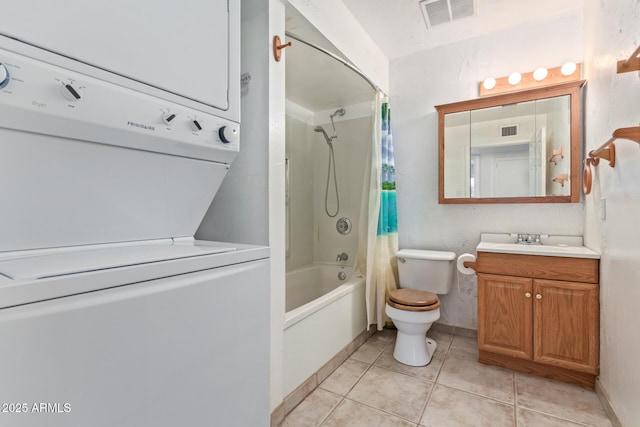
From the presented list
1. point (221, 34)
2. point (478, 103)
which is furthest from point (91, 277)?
point (478, 103)

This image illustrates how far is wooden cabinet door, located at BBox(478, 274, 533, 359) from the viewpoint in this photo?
197cm

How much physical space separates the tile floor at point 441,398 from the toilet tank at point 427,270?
54 centimetres

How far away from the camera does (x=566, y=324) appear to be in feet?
6.09

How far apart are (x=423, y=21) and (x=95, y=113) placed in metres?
2.37

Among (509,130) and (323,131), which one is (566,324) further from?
(323,131)

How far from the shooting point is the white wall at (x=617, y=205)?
1.32 metres

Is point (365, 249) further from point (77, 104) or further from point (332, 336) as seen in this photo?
point (77, 104)

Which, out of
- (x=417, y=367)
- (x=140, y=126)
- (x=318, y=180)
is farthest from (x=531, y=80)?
(x=140, y=126)

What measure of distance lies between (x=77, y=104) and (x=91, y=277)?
0.46 m

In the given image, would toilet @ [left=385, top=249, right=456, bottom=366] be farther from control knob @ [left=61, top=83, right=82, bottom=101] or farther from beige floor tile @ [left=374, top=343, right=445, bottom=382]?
control knob @ [left=61, top=83, right=82, bottom=101]

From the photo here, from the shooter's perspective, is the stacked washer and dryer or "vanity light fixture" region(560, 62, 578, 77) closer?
the stacked washer and dryer

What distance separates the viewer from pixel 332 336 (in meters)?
2.04

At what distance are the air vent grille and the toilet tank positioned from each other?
3.38 ft

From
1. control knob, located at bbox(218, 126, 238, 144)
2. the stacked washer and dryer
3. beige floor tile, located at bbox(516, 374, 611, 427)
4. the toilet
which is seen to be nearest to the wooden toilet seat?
the toilet
